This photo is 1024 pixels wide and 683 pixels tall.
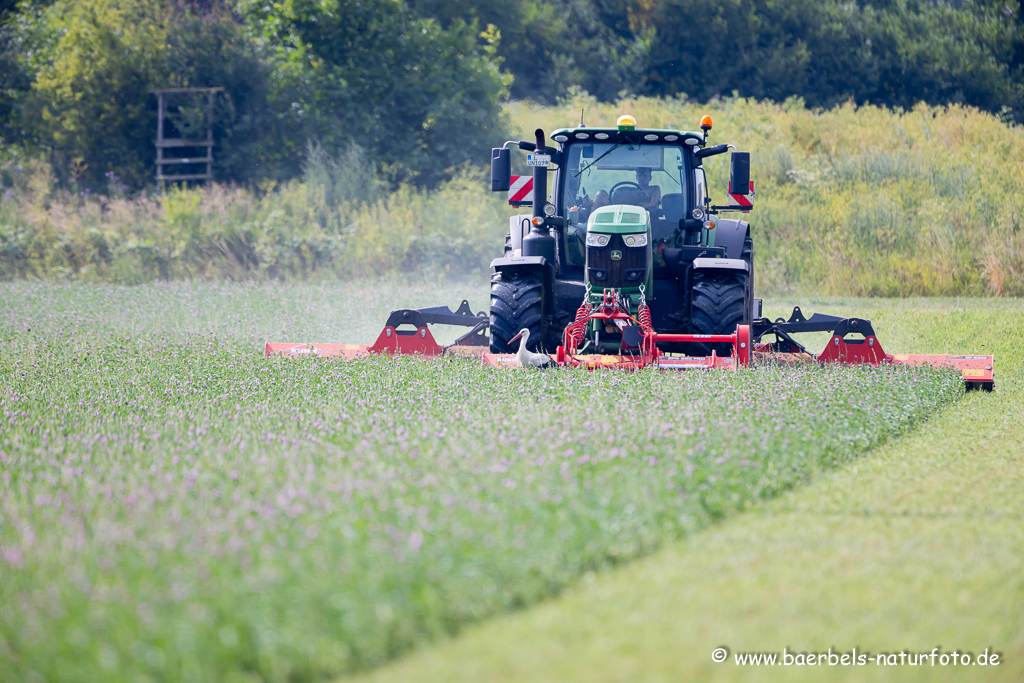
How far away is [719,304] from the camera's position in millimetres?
10086

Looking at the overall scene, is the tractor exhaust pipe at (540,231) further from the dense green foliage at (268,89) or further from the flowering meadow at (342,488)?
the dense green foliage at (268,89)

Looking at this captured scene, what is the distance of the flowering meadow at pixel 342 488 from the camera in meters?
3.67

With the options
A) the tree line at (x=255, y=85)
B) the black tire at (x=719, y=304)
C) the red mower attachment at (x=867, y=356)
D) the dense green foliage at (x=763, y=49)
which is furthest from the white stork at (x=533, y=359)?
the dense green foliage at (x=763, y=49)

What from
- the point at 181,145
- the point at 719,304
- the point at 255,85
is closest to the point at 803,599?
the point at 719,304

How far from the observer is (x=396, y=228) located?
2327cm

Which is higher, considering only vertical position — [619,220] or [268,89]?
[268,89]

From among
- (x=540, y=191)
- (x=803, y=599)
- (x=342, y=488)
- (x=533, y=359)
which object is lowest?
(x=803, y=599)

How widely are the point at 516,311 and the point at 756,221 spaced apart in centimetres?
1300

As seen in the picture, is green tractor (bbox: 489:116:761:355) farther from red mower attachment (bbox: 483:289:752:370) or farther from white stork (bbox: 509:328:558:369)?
white stork (bbox: 509:328:558:369)

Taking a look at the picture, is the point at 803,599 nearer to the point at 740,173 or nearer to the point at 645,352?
the point at 645,352

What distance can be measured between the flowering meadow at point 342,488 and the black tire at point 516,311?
0.62 meters

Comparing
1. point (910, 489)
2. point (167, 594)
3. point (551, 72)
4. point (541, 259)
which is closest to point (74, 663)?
point (167, 594)

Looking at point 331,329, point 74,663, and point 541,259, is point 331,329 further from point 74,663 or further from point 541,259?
point 74,663

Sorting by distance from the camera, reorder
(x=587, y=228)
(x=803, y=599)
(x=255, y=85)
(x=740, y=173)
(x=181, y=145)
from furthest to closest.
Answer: (x=255, y=85)
(x=181, y=145)
(x=740, y=173)
(x=587, y=228)
(x=803, y=599)
